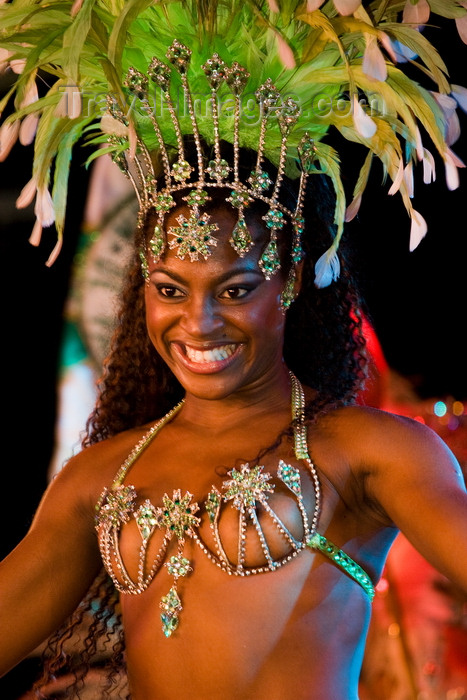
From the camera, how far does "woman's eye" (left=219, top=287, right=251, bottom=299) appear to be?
7.35ft

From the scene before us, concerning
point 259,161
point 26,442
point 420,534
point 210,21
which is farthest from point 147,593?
point 26,442

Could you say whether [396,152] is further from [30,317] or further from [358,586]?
[30,317]

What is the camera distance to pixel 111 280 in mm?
3875

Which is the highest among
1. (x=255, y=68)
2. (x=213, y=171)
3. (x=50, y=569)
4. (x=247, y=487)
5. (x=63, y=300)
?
(x=255, y=68)

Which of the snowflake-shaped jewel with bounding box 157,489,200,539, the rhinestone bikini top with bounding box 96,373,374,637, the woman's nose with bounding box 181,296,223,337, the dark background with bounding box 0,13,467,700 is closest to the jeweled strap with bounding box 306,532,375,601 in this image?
the rhinestone bikini top with bounding box 96,373,374,637

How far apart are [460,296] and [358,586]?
1.56 metres

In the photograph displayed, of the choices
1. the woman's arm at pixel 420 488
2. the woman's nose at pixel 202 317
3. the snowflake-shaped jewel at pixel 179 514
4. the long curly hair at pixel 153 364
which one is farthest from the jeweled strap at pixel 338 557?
the woman's nose at pixel 202 317

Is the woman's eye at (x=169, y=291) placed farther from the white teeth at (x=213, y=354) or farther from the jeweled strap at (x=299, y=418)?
the jeweled strap at (x=299, y=418)

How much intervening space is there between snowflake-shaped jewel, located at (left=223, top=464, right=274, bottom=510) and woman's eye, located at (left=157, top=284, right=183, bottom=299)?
40 cm

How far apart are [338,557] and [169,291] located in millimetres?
656

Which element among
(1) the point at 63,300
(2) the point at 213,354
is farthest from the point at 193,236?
(1) the point at 63,300

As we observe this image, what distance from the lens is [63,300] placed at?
144 inches

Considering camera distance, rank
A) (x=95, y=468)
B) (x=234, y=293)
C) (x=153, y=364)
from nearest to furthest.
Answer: (x=234, y=293) < (x=95, y=468) < (x=153, y=364)

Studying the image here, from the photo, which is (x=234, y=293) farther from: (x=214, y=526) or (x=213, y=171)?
(x=214, y=526)
